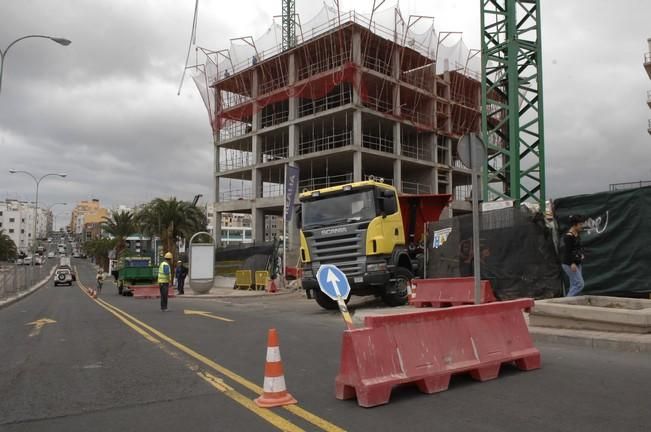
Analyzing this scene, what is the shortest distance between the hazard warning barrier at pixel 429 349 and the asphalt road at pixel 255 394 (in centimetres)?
17

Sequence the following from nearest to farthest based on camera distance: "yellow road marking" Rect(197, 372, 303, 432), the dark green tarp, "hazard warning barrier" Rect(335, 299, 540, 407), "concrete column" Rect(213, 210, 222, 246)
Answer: "yellow road marking" Rect(197, 372, 303, 432) < "hazard warning barrier" Rect(335, 299, 540, 407) < the dark green tarp < "concrete column" Rect(213, 210, 222, 246)

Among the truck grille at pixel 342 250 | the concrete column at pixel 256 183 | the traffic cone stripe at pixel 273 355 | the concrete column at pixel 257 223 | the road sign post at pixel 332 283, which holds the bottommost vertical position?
the traffic cone stripe at pixel 273 355

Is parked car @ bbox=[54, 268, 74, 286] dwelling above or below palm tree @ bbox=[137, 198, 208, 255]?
below

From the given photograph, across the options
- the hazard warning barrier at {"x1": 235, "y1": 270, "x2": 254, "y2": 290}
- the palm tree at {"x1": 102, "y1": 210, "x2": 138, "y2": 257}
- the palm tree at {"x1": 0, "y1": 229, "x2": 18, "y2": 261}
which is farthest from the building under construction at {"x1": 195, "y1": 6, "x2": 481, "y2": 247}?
the palm tree at {"x1": 0, "y1": 229, "x2": 18, "y2": 261}

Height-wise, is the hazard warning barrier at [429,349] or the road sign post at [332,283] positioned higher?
the road sign post at [332,283]

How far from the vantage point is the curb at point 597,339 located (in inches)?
302

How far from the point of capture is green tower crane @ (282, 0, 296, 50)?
5669cm

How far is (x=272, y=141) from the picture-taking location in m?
56.1

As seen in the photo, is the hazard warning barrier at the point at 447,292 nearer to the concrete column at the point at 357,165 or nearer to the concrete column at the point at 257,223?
the concrete column at the point at 357,165

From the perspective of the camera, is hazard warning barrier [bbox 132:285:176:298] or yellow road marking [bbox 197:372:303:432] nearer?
yellow road marking [bbox 197:372:303:432]

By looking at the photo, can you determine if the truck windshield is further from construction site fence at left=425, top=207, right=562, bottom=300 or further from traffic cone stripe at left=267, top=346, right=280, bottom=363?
traffic cone stripe at left=267, top=346, right=280, bottom=363

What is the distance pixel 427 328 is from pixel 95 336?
7.46 metres

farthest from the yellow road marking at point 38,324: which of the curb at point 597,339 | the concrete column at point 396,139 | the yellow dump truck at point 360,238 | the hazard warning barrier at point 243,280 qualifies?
the concrete column at point 396,139

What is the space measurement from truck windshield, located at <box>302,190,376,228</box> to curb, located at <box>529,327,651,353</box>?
561 centimetres
